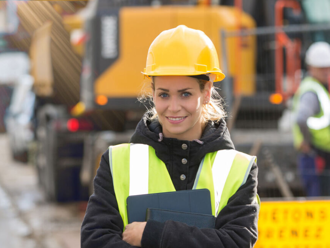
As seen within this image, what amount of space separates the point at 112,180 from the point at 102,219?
17 centimetres

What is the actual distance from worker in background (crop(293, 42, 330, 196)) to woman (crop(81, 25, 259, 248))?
13.0 ft

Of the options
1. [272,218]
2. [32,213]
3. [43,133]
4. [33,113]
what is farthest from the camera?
[33,113]

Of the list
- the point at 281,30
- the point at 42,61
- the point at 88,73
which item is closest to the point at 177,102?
the point at 281,30

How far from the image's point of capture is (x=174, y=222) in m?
2.09

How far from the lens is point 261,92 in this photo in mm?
6773

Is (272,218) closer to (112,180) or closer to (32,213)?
(112,180)

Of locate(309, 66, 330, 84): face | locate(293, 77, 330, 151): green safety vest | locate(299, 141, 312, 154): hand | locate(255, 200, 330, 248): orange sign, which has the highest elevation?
locate(309, 66, 330, 84): face

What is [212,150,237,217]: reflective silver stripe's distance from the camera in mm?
2197

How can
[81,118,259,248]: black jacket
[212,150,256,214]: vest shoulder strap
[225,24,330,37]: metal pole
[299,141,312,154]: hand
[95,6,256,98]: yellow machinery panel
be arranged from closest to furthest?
[81,118,259,248]: black jacket → [212,150,256,214]: vest shoulder strap → [299,141,312,154]: hand → [225,24,330,37]: metal pole → [95,6,256,98]: yellow machinery panel

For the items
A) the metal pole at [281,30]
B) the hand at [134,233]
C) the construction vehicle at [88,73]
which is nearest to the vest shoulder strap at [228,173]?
the hand at [134,233]

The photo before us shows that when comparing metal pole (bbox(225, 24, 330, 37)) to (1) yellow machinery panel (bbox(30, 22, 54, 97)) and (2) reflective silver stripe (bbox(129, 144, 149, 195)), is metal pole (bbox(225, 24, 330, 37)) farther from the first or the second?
(2) reflective silver stripe (bbox(129, 144, 149, 195))

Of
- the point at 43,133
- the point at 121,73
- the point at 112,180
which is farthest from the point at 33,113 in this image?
the point at 112,180

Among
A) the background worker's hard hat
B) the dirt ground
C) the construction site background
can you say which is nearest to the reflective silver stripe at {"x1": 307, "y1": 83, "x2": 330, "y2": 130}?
the background worker's hard hat

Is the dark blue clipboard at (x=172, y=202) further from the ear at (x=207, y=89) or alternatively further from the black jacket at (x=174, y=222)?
the ear at (x=207, y=89)
